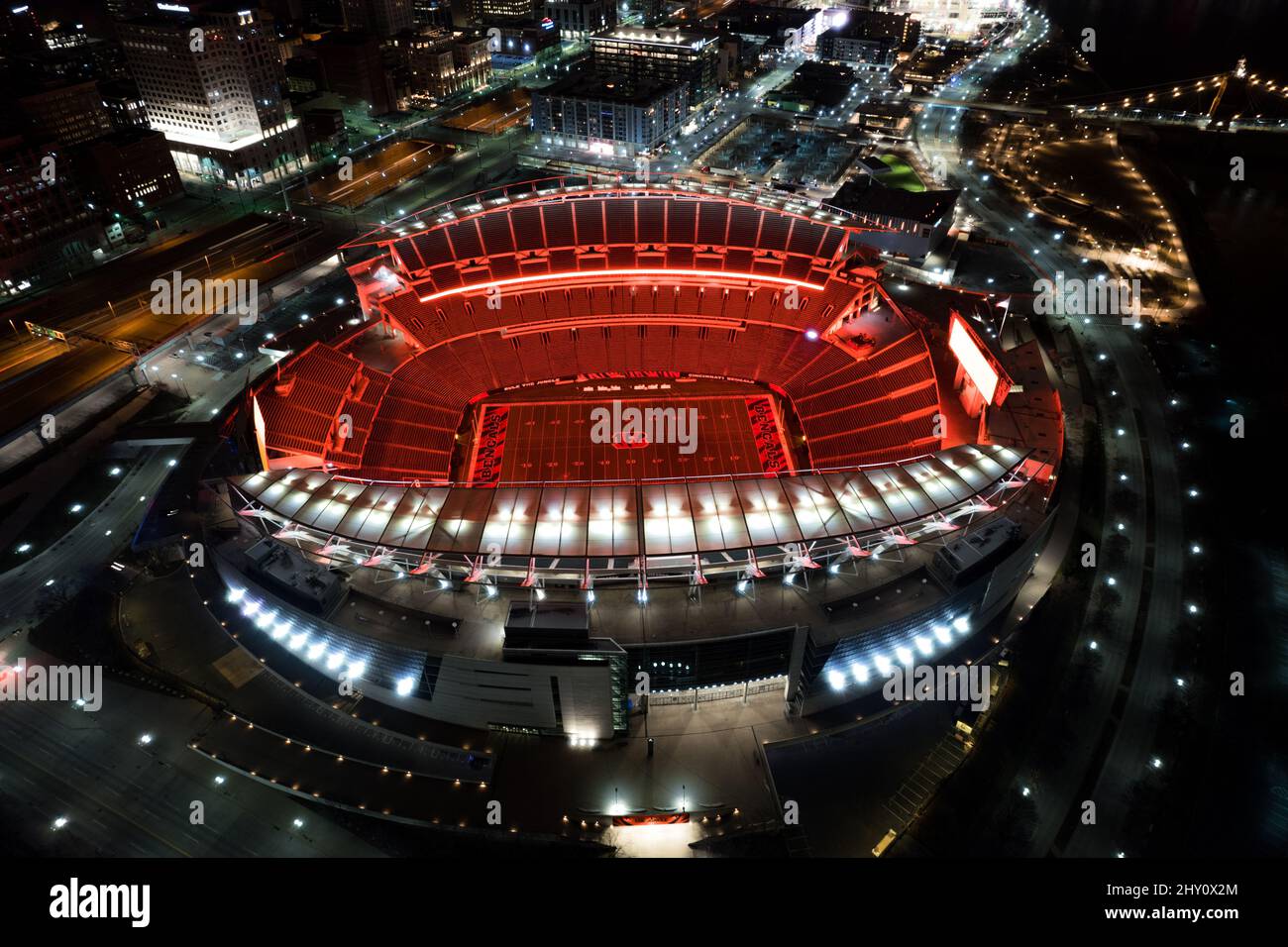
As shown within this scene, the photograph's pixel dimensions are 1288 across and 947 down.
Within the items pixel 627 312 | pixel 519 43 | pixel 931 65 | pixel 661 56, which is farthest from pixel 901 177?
pixel 519 43

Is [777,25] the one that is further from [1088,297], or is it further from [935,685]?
[935,685]

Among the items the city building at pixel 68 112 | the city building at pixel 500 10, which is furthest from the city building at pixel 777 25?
the city building at pixel 68 112

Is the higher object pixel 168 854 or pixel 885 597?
pixel 885 597

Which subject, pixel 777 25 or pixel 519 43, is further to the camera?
pixel 777 25

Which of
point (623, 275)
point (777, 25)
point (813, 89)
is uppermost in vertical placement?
point (777, 25)

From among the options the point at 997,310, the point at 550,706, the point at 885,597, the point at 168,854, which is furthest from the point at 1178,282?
the point at 168,854

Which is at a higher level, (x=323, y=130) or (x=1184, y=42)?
(x=1184, y=42)

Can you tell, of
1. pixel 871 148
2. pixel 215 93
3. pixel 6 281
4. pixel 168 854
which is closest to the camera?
pixel 168 854

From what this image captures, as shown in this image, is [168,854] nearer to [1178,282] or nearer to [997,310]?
[997,310]

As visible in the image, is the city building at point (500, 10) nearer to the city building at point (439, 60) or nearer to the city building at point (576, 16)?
the city building at point (576, 16)
